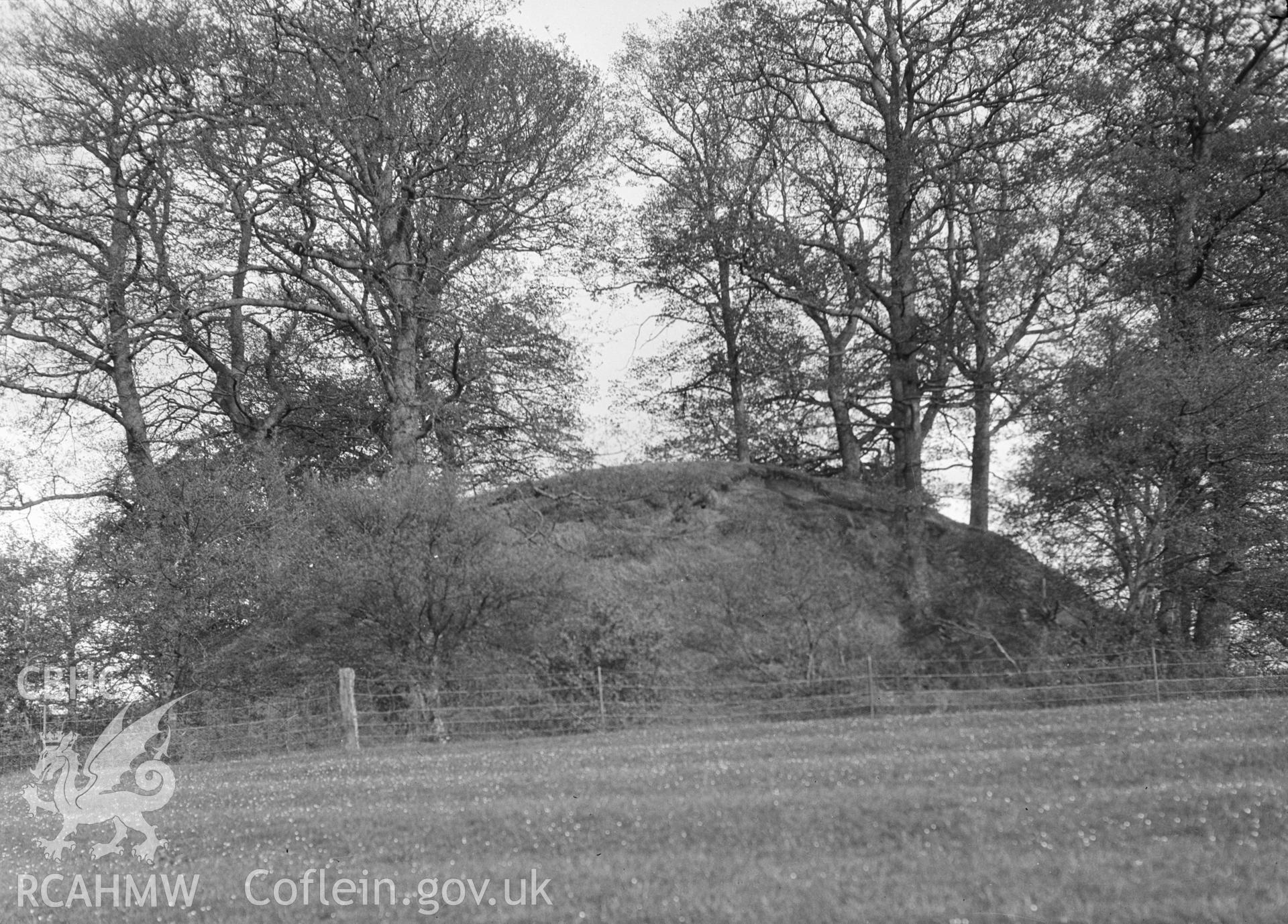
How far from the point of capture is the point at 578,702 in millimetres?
20891


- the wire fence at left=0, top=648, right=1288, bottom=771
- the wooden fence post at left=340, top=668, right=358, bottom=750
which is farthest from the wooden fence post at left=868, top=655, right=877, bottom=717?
the wooden fence post at left=340, top=668, right=358, bottom=750

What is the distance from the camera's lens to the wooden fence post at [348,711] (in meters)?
18.6

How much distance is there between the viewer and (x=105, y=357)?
88.5 ft

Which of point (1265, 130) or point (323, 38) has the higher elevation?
point (323, 38)

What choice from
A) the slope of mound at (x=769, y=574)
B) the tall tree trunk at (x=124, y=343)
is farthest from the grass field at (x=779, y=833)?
the tall tree trunk at (x=124, y=343)

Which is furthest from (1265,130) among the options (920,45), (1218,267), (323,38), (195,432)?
(195,432)

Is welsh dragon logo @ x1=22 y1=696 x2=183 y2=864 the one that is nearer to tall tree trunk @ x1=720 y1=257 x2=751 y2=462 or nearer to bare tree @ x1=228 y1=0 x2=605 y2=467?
bare tree @ x1=228 y1=0 x2=605 y2=467

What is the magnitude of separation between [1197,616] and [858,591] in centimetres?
775

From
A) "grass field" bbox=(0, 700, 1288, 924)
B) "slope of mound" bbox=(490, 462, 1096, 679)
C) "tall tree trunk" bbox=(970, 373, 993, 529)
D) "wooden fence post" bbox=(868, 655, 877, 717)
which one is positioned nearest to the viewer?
"grass field" bbox=(0, 700, 1288, 924)

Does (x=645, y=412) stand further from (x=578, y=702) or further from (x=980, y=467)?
(x=578, y=702)

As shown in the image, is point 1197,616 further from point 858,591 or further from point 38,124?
point 38,124

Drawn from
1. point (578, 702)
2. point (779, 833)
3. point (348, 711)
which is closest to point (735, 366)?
point (578, 702)

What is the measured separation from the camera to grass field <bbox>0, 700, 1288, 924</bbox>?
8.01 meters

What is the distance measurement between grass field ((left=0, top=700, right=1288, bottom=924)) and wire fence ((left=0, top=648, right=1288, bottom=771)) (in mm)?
4336
